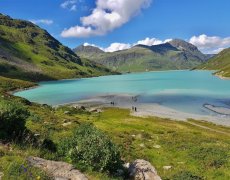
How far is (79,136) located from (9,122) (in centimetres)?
453

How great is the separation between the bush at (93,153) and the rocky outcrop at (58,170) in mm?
1472

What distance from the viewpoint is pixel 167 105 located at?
11988cm

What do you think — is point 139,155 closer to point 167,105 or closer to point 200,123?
point 200,123

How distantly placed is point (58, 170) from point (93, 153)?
325 centimetres

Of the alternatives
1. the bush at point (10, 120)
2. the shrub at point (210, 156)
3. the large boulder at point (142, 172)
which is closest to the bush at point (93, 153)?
the large boulder at point (142, 172)

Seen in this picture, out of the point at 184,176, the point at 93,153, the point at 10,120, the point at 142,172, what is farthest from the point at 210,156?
the point at 10,120

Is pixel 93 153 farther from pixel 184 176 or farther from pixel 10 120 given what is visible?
pixel 184 176

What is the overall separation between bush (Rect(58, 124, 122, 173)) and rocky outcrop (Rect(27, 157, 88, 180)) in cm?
147

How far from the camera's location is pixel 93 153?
1731 cm

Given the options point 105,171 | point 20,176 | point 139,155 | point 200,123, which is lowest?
point 200,123

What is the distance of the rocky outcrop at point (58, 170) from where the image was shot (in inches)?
536

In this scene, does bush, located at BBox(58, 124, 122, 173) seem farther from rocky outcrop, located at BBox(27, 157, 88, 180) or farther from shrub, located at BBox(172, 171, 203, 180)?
shrub, located at BBox(172, 171, 203, 180)

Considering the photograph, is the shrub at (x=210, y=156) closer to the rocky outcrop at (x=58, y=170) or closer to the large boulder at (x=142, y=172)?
the large boulder at (x=142, y=172)

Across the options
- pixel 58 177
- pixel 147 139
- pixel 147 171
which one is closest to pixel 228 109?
pixel 147 139
